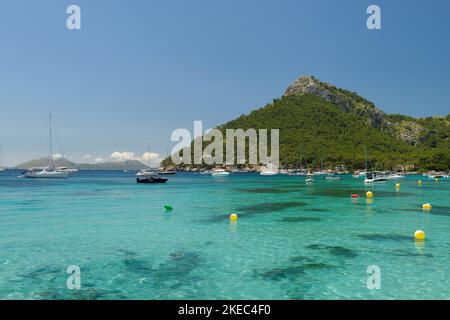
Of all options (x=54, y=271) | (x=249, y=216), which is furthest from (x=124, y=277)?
(x=249, y=216)

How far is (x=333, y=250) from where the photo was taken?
768 inches

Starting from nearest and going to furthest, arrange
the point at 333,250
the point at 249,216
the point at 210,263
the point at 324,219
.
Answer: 1. the point at 210,263
2. the point at 333,250
3. the point at 324,219
4. the point at 249,216

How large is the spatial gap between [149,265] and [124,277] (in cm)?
198

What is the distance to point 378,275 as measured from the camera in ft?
48.7

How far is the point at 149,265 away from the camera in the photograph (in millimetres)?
16484

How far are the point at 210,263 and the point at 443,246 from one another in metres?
13.7
